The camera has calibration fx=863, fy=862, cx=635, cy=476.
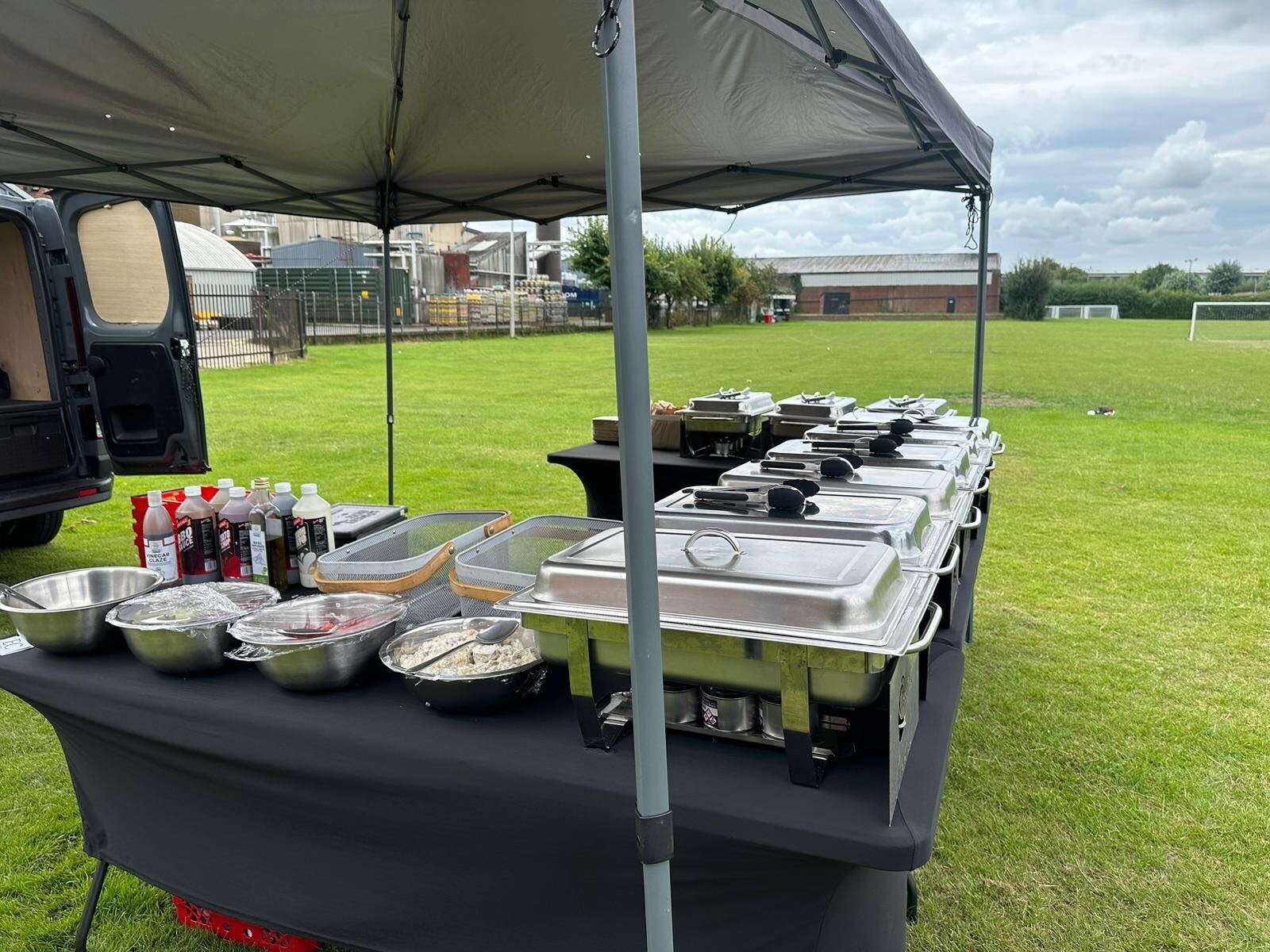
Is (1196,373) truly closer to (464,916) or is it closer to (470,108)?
(470,108)

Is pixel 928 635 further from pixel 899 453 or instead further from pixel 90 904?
pixel 90 904

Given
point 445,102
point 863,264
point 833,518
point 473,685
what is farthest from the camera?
point 863,264

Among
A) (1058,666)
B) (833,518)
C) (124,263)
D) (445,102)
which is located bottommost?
(1058,666)

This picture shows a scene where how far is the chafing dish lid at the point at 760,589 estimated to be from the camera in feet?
3.92

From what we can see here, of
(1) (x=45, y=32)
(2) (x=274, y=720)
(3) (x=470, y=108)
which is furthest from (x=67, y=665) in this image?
(3) (x=470, y=108)

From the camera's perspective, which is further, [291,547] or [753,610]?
[291,547]

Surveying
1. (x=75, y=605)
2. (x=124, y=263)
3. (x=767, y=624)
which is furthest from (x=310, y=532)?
(x=124, y=263)

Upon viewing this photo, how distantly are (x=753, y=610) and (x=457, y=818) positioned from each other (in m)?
0.68

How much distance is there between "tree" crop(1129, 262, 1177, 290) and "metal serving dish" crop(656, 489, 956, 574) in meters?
60.2

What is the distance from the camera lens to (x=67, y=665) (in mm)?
1802

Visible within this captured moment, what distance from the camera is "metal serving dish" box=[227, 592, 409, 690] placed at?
1591 mm

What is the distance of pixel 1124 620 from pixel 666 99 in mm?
3335

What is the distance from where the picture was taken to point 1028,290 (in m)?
40.8

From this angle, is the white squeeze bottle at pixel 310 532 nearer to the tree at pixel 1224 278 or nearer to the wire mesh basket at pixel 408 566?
the wire mesh basket at pixel 408 566
